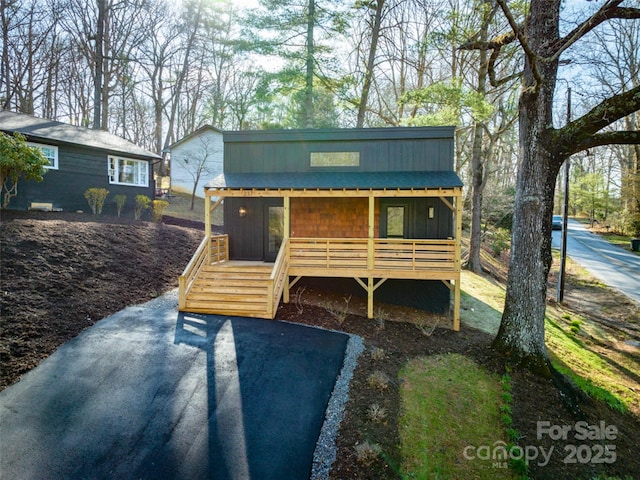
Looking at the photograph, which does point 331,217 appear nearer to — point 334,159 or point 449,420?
point 334,159

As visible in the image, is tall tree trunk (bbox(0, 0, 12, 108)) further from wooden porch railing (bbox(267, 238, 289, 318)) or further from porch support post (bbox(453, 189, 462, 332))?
porch support post (bbox(453, 189, 462, 332))

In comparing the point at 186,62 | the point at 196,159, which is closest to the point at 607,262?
the point at 196,159

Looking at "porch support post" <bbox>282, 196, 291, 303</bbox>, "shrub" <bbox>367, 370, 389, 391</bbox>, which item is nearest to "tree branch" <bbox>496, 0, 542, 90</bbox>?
"porch support post" <bbox>282, 196, 291, 303</bbox>

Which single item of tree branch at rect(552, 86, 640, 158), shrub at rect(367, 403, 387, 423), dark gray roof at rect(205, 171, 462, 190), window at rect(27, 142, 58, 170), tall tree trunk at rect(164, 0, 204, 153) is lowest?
shrub at rect(367, 403, 387, 423)

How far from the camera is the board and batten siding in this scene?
11008 mm

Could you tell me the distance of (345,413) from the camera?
5.49m

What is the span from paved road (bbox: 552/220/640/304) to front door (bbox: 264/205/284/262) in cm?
1413

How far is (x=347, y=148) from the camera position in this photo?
11477 millimetres

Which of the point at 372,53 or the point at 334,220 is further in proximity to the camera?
the point at 372,53

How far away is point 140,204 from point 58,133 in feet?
14.3

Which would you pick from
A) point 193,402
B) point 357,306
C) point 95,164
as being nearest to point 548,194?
point 357,306

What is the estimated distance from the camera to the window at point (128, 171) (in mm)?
16828

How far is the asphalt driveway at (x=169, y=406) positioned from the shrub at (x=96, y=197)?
9527 mm

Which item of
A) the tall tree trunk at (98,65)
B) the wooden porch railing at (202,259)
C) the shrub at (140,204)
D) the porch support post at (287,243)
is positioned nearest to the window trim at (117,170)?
the shrub at (140,204)
